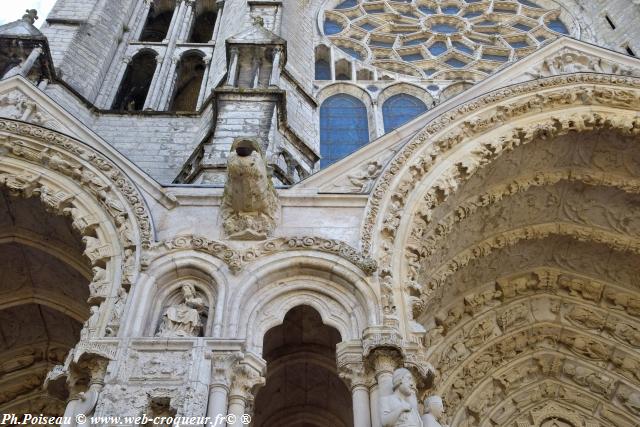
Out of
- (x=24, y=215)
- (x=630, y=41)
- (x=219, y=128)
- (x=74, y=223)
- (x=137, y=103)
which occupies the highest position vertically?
(x=630, y=41)

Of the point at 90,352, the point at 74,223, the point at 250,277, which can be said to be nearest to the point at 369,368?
the point at 250,277

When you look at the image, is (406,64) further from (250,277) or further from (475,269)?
(250,277)

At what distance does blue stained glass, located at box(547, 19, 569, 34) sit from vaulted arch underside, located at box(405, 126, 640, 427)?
8453mm

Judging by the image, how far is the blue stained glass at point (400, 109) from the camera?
41.0 ft

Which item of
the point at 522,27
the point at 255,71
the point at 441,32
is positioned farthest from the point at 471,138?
the point at 522,27

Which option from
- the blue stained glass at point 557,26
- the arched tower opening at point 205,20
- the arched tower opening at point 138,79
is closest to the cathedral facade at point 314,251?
the arched tower opening at point 138,79

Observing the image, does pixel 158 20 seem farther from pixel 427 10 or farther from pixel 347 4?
pixel 427 10

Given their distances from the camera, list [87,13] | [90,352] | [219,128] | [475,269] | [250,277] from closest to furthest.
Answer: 1. [90,352]
2. [250,277]
3. [475,269]
4. [219,128]
5. [87,13]

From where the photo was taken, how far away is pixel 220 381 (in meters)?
5.24

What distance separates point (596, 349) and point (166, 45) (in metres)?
10.3

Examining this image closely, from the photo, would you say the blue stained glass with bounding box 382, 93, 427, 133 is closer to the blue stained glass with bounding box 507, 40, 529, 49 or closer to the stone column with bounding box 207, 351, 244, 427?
the blue stained glass with bounding box 507, 40, 529, 49

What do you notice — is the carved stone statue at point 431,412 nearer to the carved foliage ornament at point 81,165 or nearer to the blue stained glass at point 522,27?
the carved foliage ornament at point 81,165

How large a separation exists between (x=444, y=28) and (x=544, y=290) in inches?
347

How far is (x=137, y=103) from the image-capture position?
13516 millimetres
